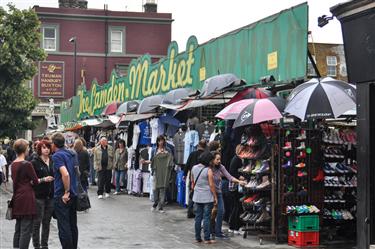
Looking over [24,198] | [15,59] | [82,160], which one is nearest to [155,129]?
[82,160]

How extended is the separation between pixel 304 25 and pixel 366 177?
18.3 ft

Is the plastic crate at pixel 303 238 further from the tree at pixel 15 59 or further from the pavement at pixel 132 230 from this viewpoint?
the tree at pixel 15 59

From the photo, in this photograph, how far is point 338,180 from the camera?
36.7 feet

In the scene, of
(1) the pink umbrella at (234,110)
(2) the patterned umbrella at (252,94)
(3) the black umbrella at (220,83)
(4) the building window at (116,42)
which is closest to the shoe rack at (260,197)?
(1) the pink umbrella at (234,110)

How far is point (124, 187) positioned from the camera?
21.8 metres

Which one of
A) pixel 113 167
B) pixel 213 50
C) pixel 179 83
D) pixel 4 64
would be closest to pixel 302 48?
pixel 213 50

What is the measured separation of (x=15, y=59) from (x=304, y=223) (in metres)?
18.6

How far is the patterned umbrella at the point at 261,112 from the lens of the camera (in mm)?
10375

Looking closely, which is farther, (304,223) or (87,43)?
(87,43)

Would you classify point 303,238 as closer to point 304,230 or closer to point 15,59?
point 304,230

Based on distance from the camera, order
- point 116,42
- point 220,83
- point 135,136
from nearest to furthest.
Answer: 1. point 220,83
2. point 135,136
3. point 116,42

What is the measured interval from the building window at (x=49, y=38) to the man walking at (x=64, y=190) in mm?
38101

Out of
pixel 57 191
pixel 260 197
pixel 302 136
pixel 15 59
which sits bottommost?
pixel 260 197

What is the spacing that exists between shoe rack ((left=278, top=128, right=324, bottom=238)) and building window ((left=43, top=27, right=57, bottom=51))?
37577mm
